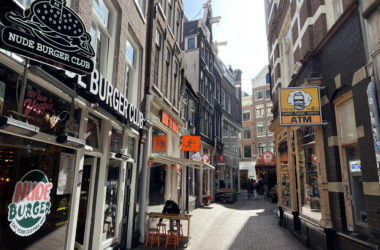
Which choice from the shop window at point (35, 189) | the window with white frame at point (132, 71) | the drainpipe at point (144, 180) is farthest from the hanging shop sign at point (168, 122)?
the shop window at point (35, 189)

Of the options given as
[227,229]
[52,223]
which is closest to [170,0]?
[227,229]

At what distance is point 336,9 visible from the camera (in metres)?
7.32

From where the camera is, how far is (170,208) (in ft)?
27.6

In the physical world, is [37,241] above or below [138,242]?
above

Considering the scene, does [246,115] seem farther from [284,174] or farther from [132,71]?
[132,71]

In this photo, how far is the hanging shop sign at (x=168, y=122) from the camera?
10641 mm

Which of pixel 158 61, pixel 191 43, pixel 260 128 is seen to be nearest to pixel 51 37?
pixel 158 61

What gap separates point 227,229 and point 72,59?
8.99 metres

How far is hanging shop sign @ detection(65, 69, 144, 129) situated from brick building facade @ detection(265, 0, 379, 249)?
5052mm

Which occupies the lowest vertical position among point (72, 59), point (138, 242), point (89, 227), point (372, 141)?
point (138, 242)

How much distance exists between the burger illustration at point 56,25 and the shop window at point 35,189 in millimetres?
1395

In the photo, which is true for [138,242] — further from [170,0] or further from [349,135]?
[170,0]

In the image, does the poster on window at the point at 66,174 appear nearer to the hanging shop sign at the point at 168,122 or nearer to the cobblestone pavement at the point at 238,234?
the cobblestone pavement at the point at 238,234

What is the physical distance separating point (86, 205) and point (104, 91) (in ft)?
8.96
